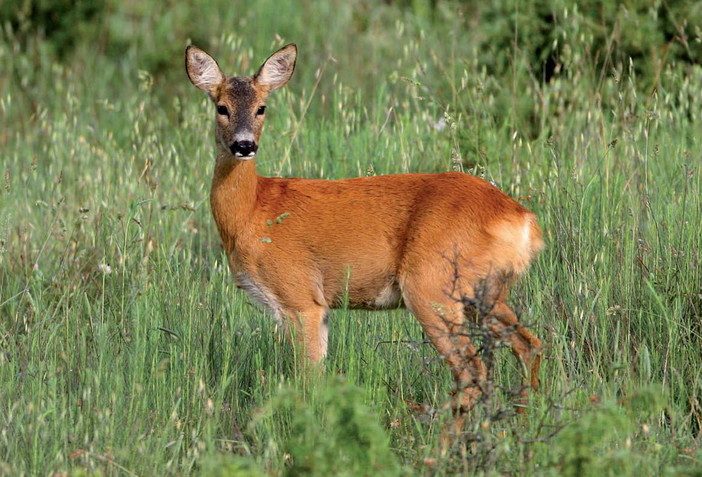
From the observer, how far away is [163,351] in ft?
15.5

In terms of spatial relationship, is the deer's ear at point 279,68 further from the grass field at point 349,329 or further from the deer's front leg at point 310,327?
the deer's front leg at point 310,327

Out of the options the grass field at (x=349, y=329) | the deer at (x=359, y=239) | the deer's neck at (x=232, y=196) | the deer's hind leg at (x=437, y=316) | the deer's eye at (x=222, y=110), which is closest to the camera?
the grass field at (x=349, y=329)

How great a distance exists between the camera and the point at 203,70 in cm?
559

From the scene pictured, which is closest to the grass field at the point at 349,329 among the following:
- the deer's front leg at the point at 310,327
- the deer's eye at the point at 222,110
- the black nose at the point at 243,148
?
the deer's front leg at the point at 310,327

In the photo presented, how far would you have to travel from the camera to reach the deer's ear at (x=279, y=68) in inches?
220

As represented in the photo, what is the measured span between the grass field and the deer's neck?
208mm

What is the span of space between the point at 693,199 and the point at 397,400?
5.95 feet

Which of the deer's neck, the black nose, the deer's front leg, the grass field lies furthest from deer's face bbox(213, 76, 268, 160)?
the deer's front leg

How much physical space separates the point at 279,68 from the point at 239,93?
360mm

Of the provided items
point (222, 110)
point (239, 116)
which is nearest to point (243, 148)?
point (239, 116)

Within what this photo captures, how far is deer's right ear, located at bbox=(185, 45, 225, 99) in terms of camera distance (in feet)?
18.2

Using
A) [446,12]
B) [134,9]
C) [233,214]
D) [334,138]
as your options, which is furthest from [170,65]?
[233,214]

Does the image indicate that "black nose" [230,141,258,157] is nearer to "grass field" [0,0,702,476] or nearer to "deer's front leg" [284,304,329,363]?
"grass field" [0,0,702,476]

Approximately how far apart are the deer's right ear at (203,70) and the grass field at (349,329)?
0.67 m
